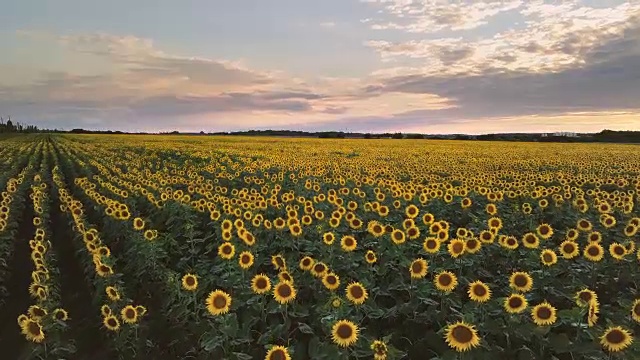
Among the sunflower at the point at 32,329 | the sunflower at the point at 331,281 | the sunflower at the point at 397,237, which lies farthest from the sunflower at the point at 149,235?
the sunflower at the point at 397,237

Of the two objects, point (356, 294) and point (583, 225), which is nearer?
point (356, 294)

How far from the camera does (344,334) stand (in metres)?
4.42

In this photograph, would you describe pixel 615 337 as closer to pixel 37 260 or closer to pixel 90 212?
pixel 37 260

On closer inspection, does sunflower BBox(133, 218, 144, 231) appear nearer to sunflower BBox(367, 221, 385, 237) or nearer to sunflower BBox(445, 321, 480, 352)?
sunflower BBox(367, 221, 385, 237)

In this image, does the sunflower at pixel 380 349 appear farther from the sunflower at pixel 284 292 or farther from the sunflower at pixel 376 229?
the sunflower at pixel 376 229

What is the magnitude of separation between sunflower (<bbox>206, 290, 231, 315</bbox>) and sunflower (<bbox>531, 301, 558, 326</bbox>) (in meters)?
2.98

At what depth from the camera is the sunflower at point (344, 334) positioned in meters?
4.39

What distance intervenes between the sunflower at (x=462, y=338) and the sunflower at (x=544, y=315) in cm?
78

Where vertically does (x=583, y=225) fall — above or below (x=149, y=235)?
above

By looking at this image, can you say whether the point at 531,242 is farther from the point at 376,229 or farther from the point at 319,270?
the point at 319,270

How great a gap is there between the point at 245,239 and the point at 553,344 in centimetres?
410

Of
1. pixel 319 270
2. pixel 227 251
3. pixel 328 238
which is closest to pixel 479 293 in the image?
pixel 319 270

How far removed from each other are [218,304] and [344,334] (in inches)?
60.8

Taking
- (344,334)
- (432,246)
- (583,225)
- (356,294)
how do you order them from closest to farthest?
(344,334)
(356,294)
(432,246)
(583,225)
